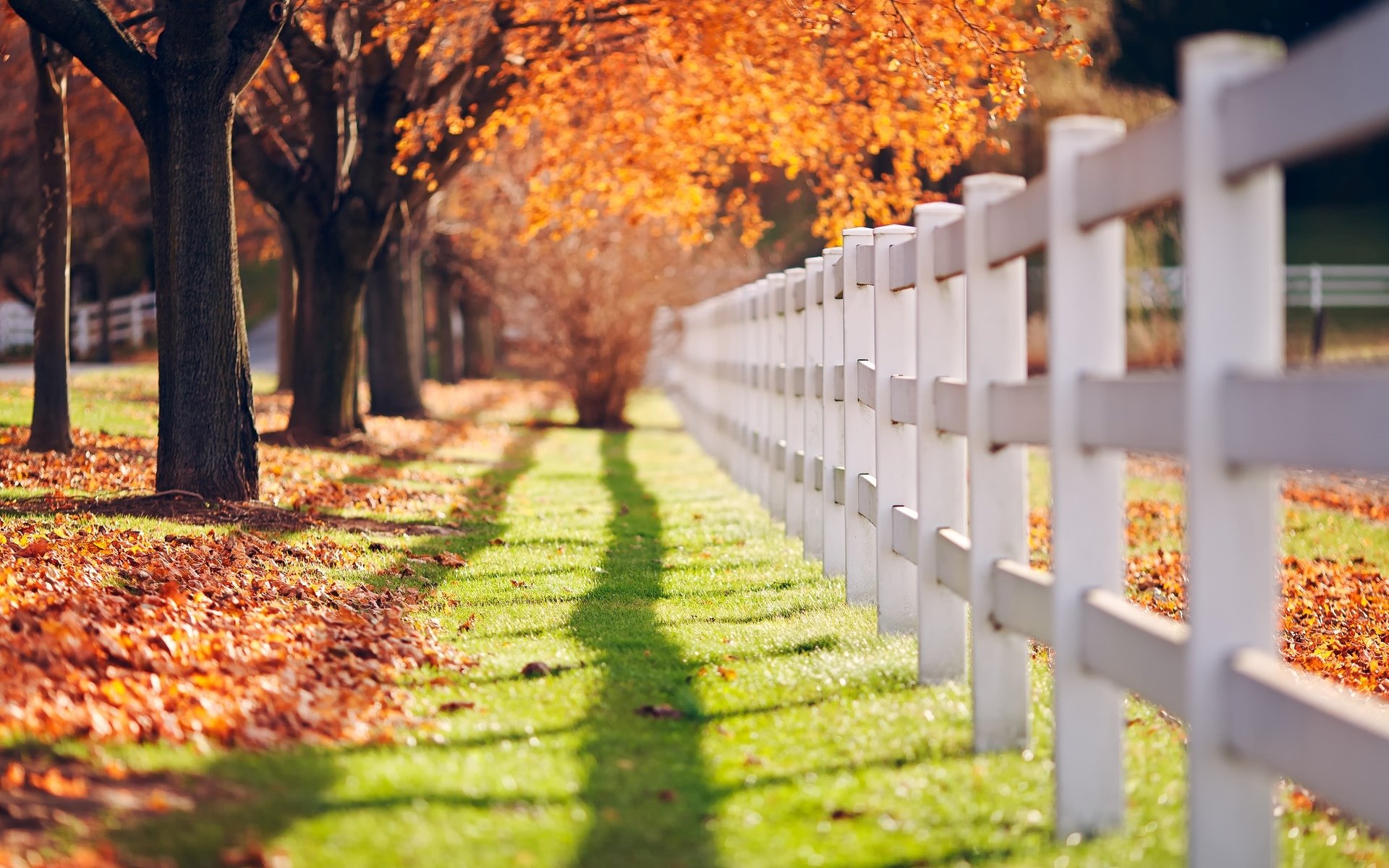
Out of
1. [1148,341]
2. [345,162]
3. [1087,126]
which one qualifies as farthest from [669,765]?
[1148,341]

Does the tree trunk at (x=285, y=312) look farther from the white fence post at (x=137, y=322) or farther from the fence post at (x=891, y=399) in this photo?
the fence post at (x=891, y=399)

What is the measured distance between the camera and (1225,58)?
288cm

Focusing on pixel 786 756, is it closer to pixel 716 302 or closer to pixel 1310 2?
pixel 716 302

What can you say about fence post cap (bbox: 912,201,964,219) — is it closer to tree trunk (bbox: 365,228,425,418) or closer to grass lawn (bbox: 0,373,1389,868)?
grass lawn (bbox: 0,373,1389,868)

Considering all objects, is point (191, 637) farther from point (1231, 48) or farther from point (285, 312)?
point (285, 312)

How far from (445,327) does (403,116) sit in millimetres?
18238

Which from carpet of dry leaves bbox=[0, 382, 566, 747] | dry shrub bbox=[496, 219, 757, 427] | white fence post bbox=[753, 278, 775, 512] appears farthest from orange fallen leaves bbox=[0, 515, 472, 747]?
dry shrub bbox=[496, 219, 757, 427]

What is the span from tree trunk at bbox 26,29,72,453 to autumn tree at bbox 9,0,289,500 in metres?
3.15

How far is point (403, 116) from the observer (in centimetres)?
1484

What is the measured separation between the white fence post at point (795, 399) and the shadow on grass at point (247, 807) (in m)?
5.71

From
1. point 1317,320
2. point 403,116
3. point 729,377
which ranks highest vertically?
point 403,116

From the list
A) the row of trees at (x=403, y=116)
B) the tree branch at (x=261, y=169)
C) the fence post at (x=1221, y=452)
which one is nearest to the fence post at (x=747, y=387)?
the row of trees at (x=403, y=116)

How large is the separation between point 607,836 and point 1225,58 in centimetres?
239

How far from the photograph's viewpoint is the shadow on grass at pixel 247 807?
11.1 ft
